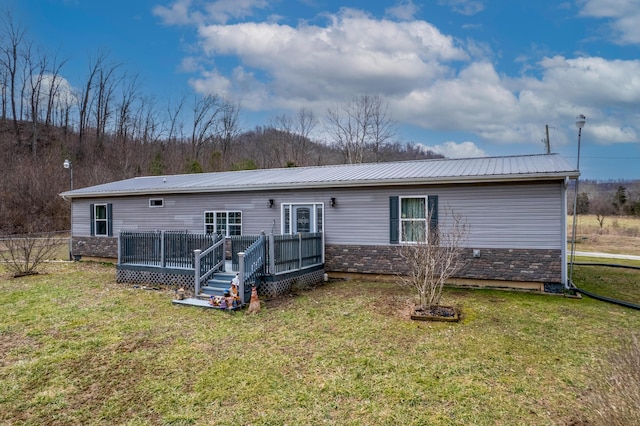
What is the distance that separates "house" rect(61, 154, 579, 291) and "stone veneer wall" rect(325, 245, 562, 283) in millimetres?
24

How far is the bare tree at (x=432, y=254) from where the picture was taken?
731cm

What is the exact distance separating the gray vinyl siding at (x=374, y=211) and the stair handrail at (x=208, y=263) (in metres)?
2.55

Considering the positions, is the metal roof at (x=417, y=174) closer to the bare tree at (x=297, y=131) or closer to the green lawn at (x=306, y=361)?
the green lawn at (x=306, y=361)

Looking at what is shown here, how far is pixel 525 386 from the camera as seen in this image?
439 centimetres

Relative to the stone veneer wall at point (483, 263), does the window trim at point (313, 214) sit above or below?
above

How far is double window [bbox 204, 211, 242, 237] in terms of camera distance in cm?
1242

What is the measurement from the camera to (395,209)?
33.5ft

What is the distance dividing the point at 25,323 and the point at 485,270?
32.9 ft

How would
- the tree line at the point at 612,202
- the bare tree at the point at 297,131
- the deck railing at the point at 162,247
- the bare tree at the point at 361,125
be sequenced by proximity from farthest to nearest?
1. the bare tree at the point at 297,131
2. the tree line at the point at 612,202
3. the bare tree at the point at 361,125
4. the deck railing at the point at 162,247

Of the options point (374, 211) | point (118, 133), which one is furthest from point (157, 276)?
point (118, 133)

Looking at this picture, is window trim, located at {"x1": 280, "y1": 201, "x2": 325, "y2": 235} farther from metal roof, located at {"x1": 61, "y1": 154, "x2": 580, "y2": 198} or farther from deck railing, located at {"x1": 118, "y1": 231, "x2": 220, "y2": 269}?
deck railing, located at {"x1": 118, "y1": 231, "x2": 220, "y2": 269}

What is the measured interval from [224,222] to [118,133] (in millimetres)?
30281

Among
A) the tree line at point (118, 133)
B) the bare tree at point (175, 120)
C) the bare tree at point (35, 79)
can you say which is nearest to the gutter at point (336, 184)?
the tree line at point (118, 133)

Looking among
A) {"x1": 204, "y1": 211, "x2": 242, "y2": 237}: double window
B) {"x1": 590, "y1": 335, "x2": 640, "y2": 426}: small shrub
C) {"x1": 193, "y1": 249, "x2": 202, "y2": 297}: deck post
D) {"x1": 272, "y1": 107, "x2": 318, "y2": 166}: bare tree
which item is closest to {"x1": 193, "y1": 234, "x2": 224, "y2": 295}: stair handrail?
{"x1": 193, "y1": 249, "x2": 202, "y2": 297}: deck post
